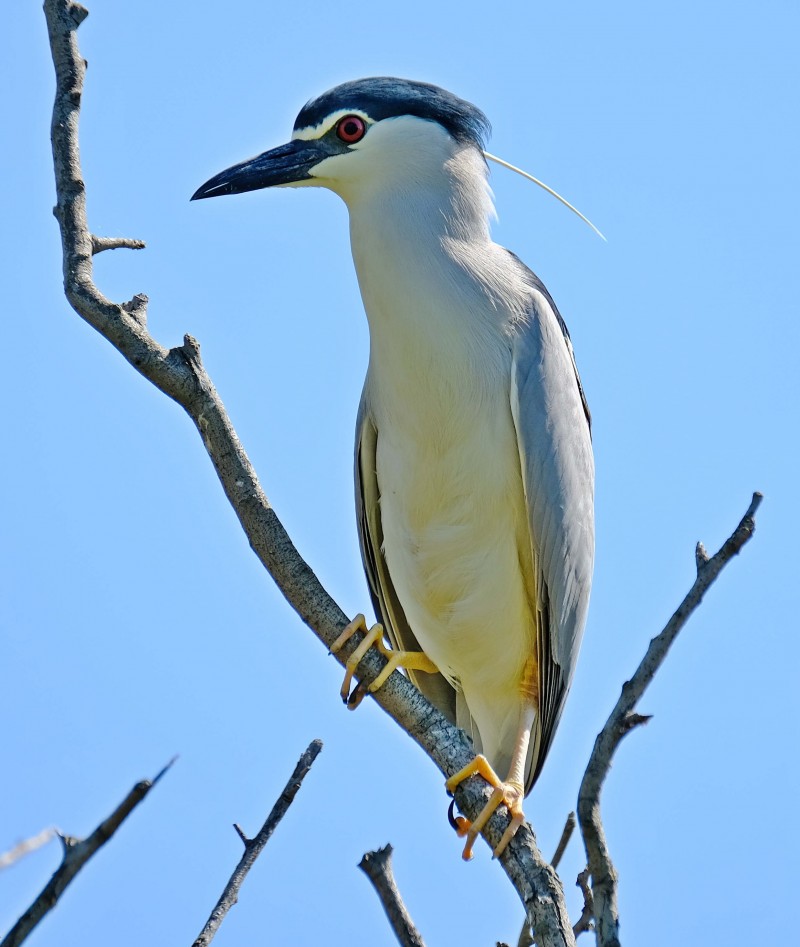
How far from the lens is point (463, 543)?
3338 millimetres

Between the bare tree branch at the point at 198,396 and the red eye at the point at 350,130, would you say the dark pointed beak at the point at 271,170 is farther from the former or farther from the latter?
the bare tree branch at the point at 198,396

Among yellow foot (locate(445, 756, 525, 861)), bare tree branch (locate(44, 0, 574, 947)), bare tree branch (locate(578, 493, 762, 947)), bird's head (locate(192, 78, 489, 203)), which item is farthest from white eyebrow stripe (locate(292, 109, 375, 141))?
bare tree branch (locate(578, 493, 762, 947))

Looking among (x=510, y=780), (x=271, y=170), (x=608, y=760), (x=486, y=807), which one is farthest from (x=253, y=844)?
(x=271, y=170)

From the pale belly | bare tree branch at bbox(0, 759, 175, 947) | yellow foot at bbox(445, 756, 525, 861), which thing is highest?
the pale belly

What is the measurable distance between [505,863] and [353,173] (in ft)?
6.07

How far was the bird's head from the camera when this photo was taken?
3.33 meters

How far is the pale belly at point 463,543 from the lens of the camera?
3270 millimetres

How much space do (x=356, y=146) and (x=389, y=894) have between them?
2.01 metres

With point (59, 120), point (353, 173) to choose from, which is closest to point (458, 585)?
point (353, 173)

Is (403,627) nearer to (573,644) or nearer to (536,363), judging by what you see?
(573,644)

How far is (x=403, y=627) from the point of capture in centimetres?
373

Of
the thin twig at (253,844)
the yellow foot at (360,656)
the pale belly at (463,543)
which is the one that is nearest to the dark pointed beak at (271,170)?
the pale belly at (463,543)

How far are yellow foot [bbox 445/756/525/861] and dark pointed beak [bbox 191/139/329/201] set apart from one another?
5.23ft

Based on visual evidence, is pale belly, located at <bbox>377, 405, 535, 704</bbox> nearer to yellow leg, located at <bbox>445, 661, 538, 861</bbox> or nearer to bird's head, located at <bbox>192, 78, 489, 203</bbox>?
yellow leg, located at <bbox>445, 661, 538, 861</bbox>
